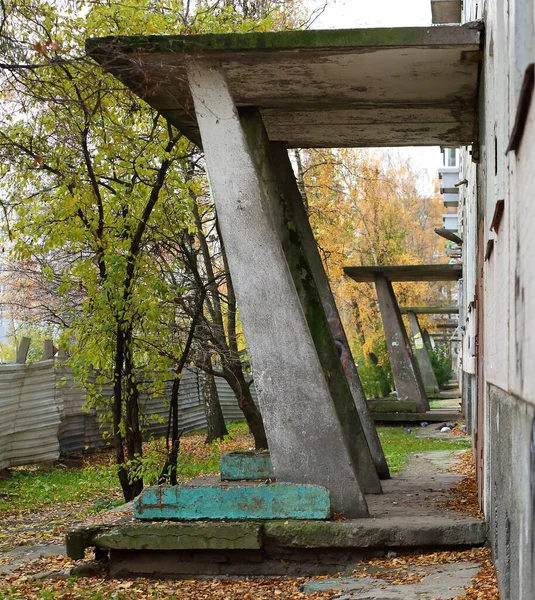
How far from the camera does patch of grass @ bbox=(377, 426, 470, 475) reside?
14.8 metres

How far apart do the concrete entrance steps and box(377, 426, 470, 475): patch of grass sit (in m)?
6.36

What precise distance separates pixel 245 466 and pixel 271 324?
2533 mm

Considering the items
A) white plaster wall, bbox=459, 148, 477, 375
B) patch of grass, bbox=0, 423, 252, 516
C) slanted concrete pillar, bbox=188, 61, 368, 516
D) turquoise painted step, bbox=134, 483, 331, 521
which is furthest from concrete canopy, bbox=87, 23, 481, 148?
patch of grass, bbox=0, 423, 252, 516

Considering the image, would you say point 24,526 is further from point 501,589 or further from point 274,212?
point 501,589

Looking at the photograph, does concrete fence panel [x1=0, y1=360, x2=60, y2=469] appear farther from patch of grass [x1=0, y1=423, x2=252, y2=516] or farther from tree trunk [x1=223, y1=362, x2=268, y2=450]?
tree trunk [x1=223, y1=362, x2=268, y2=450]

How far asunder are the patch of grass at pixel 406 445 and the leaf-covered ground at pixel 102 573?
3 cm

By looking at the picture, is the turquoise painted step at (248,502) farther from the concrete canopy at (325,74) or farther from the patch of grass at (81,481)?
the concrete canopy at (325,74)

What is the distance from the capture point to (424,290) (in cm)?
3734

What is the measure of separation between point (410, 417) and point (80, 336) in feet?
43.0

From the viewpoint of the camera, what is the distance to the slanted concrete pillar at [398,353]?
22656 millimetres

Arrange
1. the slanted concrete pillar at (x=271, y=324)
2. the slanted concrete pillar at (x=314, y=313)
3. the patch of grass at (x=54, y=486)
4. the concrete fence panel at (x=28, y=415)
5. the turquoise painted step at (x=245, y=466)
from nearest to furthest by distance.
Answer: the slanted concrete pillar at (x=271, y=324) < the slanted concrete pillar at (x=314, y=313) < the turquoise painted step at (x=245, y=466) < the patch of grass at (x=54, y=486) < the concrete fence panel at (x=28, y=415)

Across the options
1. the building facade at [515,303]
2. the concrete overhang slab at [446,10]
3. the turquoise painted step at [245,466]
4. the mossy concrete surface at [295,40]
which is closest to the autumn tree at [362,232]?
the concrete overhang slab at [446,10]

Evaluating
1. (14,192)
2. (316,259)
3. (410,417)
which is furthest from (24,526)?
(410,417)

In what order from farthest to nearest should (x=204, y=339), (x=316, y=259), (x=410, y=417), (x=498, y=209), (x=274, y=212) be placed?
(x=410, y=417) < (x=204, y=339) < (x=316, y=259) < (x=274, y=212) < (x=498, y=209)
